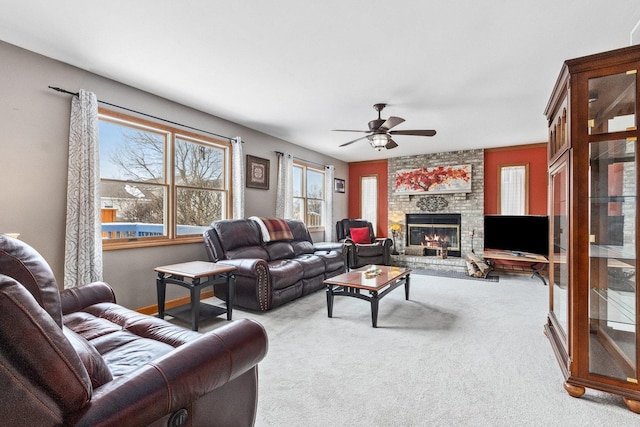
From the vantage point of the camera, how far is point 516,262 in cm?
616

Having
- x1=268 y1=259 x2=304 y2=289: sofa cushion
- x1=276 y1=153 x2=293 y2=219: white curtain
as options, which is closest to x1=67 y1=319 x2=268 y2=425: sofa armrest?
x1=268 y1=259 x2=304 y2=289: sofa cushion

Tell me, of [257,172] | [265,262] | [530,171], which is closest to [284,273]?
[265,262]

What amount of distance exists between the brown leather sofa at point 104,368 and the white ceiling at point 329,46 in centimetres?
195

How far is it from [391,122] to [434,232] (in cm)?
420

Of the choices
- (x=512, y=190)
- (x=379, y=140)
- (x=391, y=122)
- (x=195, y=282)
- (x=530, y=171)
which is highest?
(x=391, y=122)

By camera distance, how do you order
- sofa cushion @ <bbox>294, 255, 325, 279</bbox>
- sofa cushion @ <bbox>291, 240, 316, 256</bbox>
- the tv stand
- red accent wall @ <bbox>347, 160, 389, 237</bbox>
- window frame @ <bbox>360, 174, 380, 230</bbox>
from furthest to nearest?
window frame @ <bbox>360, 174, 380, 230</bbox>, red accent wall @ <bbox>347, 160, 389, 237</bbox>, the tv stand, sofa cushion @ <bbox>291, 240, 316, 256</bbox>, sofa cushion @ <bbox>294, 255, 325, 279</bbox>

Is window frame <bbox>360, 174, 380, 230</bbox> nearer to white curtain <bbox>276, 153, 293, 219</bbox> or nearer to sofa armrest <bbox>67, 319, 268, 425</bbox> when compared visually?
white curtain <bbox>276, 153, 293, 219</bbox>

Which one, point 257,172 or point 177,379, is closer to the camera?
point 177,379

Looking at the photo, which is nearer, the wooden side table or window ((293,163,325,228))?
the wooden side table

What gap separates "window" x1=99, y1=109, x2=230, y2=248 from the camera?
3398mm

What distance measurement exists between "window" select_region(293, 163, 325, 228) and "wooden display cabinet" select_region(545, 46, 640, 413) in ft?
15.8

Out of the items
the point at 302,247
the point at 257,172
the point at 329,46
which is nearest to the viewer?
the point at 329,46

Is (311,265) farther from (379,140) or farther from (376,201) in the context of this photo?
(376,201)

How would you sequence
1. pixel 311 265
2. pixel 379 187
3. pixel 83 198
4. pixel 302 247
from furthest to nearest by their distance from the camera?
1. pixel 379 187
2. pixel 302 247
3. pixel 311 265
4. pixel 83 198
